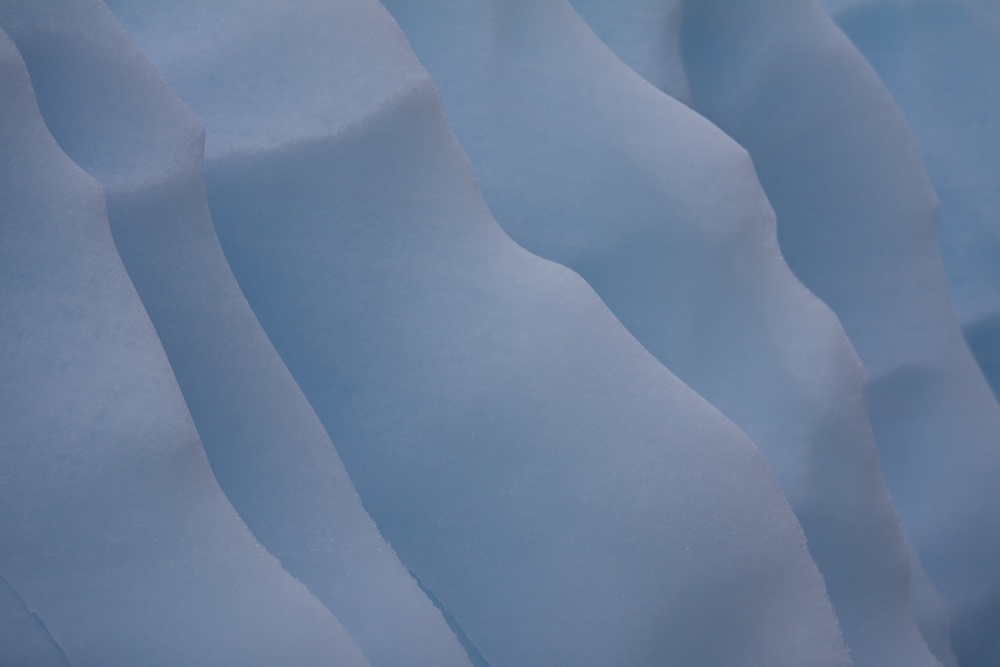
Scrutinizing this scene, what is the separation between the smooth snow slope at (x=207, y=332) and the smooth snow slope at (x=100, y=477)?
0.09 metres

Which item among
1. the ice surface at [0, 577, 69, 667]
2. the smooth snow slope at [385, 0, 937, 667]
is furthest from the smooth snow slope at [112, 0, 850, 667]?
the ice surface at [0, 577, 69, 667]

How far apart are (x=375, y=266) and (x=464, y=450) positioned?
266mm

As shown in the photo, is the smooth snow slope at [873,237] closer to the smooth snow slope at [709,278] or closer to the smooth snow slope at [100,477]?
the smooth snow slope at [709,278]

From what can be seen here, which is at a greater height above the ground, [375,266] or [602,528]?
[375,266]

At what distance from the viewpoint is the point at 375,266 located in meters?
1.36

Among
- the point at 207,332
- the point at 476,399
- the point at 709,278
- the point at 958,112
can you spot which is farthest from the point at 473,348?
the point at 958,112

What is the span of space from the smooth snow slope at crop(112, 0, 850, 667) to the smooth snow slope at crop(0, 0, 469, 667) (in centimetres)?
10

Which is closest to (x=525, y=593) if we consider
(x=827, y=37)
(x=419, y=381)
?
(x=419, y=381)

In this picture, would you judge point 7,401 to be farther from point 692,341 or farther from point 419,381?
point 692,341

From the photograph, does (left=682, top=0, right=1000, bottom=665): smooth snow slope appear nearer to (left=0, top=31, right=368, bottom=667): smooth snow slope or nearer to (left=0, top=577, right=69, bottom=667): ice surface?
(left=0, top=31, right=368, bottom=667): smooth snow slope

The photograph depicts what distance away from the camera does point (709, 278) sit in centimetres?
161

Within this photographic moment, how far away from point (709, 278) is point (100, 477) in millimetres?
943

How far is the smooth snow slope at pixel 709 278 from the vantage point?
5.23 feet

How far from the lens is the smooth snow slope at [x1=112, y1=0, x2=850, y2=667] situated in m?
1.29
